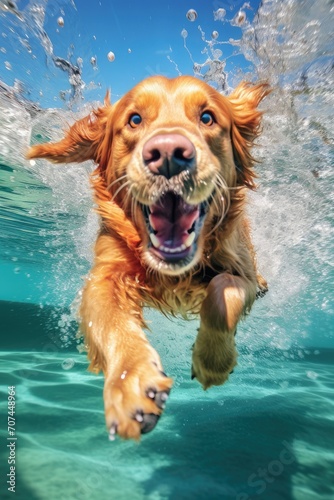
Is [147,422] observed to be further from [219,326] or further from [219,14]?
[219,14]

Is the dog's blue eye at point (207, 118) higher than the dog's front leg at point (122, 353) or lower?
higher

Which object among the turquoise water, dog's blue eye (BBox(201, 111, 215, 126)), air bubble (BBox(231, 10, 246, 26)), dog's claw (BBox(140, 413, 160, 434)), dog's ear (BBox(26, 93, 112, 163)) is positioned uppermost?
air bubble (BBox(231, 10, 246, 26))

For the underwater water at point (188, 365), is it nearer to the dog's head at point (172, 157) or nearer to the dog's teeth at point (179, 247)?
the dog's head at point (172, 157)

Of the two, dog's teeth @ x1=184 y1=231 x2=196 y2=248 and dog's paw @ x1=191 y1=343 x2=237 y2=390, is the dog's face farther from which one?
dog's paw @ x1=191 y1=343 x2=237 y2=390

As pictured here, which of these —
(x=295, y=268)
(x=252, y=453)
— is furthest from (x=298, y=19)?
(x=295, y=268)

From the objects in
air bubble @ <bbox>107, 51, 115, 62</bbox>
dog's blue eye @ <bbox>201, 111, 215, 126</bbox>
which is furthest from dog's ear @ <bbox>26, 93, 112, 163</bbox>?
air bubble @ <bbox>107, 51, 115, 62</bbox>

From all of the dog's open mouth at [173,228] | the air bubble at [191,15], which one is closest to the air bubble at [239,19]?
the air bubble at [191,15]

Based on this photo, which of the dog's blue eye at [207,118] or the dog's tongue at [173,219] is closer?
the dog's tongue at [173,219]

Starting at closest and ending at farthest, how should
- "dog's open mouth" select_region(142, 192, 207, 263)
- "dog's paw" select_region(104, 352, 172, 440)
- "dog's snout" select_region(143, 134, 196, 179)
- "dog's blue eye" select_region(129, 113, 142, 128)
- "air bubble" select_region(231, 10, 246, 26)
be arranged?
"dog's paw" select_region(104, 352, 172, 440), "dog's snout" select_region(143, 134, 196, 179), "dog's open mouth" select_region(142, 192, 207, 263), "dog's blue eye" select_region(129, 113, 142, 128), "air bubble" select_region(231, 10, 246, 26)

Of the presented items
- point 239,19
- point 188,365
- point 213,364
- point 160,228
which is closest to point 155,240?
point 160,228
